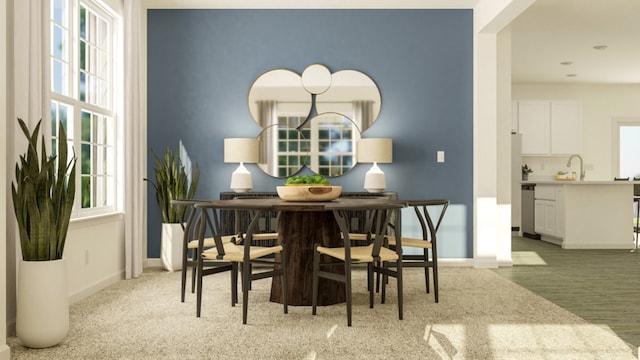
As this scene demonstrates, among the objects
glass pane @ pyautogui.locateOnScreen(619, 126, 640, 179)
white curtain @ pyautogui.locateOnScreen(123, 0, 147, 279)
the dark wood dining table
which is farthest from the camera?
glass pane @ pyautogui.locateOnScreen(619, 126, 640, 179)

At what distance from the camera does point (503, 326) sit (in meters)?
3.29

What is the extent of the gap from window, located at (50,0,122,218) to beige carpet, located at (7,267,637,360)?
93 cm

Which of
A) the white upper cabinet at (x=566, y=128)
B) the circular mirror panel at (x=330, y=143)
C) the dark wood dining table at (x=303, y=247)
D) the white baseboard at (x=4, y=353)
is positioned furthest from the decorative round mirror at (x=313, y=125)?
the white upper cabinet at (x=566, y=128)

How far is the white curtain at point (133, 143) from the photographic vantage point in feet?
16.1

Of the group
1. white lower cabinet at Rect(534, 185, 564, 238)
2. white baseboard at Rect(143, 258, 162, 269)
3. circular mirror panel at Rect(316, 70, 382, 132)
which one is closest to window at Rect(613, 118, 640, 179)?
white lower cabinet at Rect(534, 185, 564, 238)

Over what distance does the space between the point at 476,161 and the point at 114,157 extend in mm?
3555

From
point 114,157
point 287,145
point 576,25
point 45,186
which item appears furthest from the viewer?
point 576,25

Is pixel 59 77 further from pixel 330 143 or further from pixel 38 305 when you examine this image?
pixel 330 143

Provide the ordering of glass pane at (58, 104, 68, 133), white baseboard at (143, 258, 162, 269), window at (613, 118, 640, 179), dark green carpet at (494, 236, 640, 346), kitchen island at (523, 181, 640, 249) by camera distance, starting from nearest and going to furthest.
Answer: dark green carpet at (494, 236, 640, 346) → glass pane at (58, 104, 68, 133) → white baseboard at (143, 258, 162, 269) → kitchen island at (523, 181, 640, 249) → window at (613, 118, 640, 179)

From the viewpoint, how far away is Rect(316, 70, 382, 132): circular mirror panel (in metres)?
5.70

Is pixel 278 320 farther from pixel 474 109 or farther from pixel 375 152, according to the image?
pixel 474 109

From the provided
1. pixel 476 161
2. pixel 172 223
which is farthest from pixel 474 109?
pixel 172 223

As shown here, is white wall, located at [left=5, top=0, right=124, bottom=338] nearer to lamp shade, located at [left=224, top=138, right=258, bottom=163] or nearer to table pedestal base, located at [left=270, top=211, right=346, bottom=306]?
lamp shade, located at [left=224, top=138, right=258, bottom=163]

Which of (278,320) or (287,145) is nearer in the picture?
(278,320)
